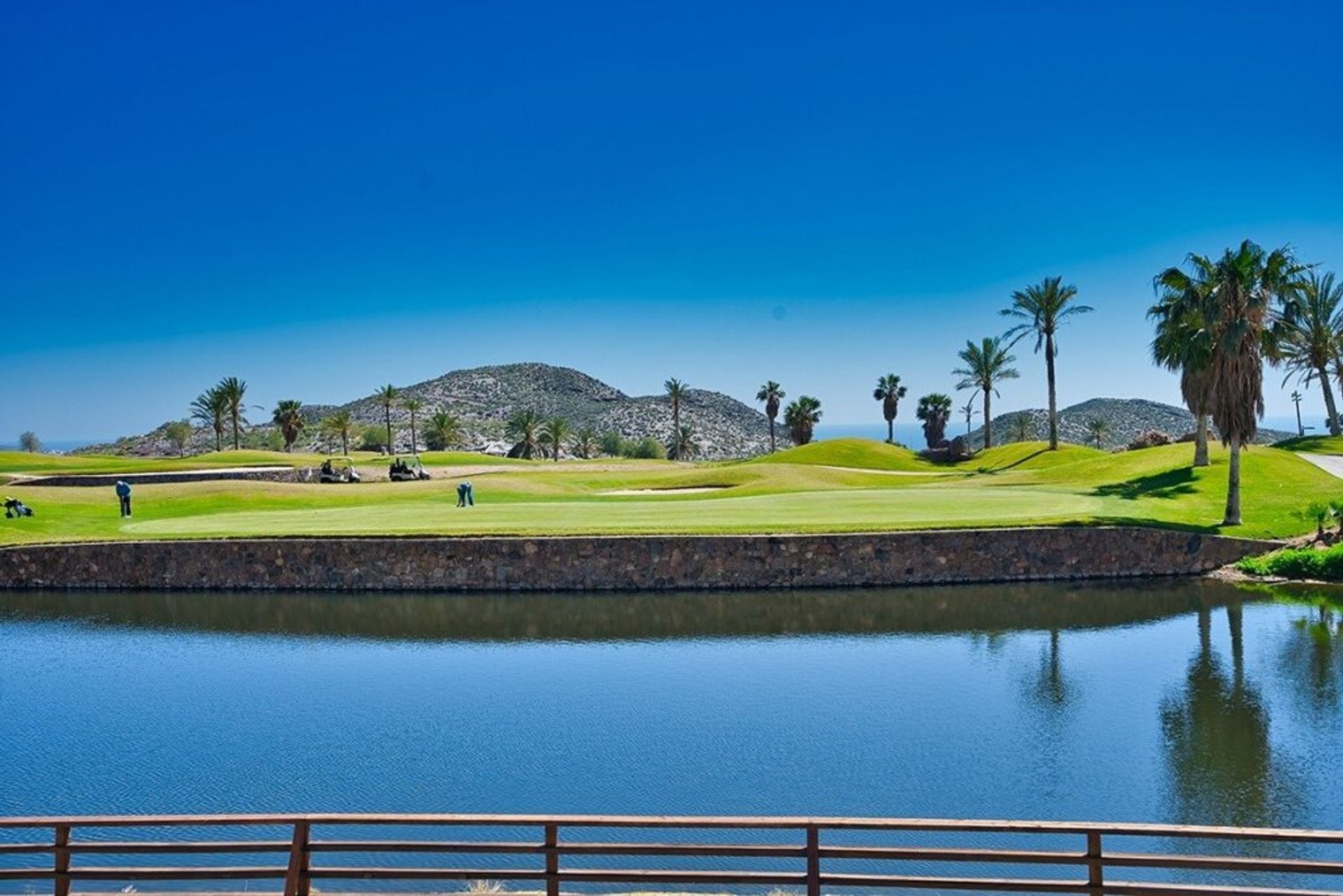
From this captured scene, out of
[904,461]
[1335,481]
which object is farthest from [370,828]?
[904,461]

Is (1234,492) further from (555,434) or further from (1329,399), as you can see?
(555,434)

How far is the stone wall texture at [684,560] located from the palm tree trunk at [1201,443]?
13372mm

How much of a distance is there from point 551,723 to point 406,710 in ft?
11.6

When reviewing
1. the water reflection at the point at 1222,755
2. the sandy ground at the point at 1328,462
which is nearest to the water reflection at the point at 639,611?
the water reflection at the point at 1222,755

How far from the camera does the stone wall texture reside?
129 feet

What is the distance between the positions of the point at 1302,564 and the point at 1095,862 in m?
33.9

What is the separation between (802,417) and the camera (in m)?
121

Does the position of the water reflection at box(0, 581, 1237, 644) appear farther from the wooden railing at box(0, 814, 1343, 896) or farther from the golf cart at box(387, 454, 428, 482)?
the golf cart at box(387, 454, 428, 482)

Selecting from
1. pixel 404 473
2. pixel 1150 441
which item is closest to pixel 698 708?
pixel 404 473

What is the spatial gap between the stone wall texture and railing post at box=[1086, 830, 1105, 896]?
28815 mm

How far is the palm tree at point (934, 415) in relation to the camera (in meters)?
116

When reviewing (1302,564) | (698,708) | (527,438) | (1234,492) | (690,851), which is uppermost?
(527,438)

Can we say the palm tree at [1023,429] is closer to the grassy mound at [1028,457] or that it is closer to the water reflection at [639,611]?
the grassy mound at [1028,457]

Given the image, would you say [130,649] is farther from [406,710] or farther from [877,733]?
[877,733]
